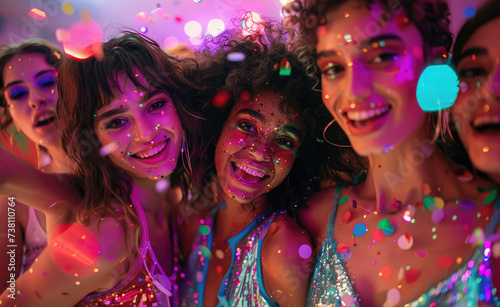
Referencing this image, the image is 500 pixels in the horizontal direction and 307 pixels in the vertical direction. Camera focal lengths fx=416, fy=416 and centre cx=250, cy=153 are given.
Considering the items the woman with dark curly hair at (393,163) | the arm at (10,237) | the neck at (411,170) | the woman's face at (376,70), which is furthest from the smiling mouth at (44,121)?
the neck at (411,170)

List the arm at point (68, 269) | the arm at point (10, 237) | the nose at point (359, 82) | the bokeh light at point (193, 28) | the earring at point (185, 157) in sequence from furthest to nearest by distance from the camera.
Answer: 1. the arm at point (10, 237)
2. the bokeh light at point (193, 28)
3. the earring at point (185, 157)
4. the arm at point (68, 269)
5. the nose at point (359, 82)

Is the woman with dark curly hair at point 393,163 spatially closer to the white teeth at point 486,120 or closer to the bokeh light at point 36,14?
the white teeth at point 486,120

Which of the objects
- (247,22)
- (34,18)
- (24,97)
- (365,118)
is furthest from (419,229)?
(34,18)

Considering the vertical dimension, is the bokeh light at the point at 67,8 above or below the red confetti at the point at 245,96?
above

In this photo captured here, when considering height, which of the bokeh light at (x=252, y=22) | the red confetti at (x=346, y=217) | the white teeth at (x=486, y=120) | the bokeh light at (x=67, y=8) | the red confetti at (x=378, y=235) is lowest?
the red confetti at (x=378, y=235)

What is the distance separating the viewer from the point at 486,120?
1023mm

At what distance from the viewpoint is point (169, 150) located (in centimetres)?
148

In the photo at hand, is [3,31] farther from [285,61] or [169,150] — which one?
[285,61]

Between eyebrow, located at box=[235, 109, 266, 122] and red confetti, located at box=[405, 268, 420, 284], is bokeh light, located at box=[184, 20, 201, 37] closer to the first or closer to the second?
eyebrow, located at box=[235, 109, 266, 122]

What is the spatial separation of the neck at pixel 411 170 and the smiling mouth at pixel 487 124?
14cm

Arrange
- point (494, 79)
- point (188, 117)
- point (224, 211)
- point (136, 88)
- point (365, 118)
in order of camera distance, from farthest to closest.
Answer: point (224, 211) → point (188, 117) → point (136, 88) → point (365, 118) → point (494, 79)

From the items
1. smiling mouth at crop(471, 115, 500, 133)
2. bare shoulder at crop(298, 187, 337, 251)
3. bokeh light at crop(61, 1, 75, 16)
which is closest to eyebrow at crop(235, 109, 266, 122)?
bare shoulder at crop(298, 187, 337, 251)

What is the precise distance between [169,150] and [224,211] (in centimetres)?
35

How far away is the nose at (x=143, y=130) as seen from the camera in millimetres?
1391
